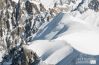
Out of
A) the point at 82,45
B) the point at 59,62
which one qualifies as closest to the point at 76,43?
the point at 82,45

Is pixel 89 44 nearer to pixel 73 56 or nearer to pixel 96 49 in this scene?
pixel 96 49

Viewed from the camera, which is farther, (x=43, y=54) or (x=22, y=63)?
(x=43, y=54)

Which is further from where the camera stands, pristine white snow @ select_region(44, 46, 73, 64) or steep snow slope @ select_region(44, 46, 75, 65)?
pristine white snow @ select_region(44, 46, 73, 64)

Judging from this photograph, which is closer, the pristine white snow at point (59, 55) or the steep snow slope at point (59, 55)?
the steep snow slope at point (59, 55)

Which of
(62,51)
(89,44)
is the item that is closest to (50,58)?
(62,51)

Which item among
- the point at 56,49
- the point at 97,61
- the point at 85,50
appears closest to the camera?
the point at 97,61

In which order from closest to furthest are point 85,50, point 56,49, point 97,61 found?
point 97,61
point 85,50
point 56,49

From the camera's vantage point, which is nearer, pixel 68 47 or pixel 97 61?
pixel 97 61

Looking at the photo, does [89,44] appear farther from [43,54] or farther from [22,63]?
[22,63]
